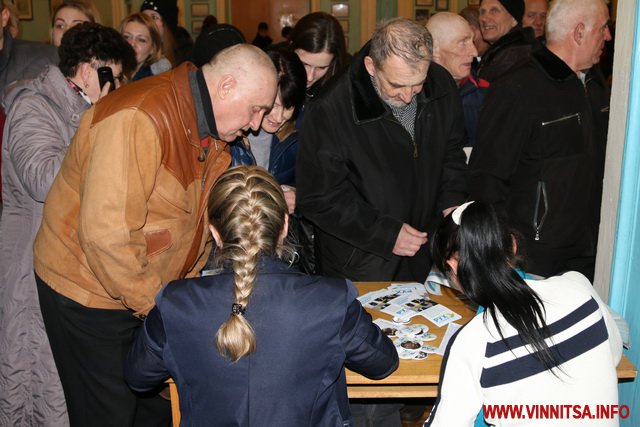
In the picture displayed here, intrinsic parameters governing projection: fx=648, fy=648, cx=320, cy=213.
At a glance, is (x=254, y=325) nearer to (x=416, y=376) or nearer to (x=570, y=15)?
(x=416, y=376)

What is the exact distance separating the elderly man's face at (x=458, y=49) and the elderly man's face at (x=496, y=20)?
706 millimetres

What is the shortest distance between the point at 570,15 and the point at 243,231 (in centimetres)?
216

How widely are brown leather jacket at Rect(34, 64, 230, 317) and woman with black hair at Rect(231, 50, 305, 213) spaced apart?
63cm

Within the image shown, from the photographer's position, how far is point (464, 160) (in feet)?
10.5

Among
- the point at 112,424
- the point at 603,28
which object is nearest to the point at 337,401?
the point at 112,424

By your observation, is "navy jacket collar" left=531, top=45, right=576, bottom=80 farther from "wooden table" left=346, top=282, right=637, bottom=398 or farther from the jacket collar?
"wooden table" left=346, top=282, right=637, bottom=398

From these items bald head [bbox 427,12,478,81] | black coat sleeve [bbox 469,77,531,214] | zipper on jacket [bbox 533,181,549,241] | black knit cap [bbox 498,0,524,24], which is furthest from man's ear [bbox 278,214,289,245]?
black knit cap [bbox 498,0,524,24]

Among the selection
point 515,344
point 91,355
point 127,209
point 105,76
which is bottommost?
point 91,355

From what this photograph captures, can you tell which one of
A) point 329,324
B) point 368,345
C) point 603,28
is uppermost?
point 603,28

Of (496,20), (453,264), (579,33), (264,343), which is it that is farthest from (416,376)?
(496,20)

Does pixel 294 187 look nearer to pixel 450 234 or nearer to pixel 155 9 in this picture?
pixel 450 234

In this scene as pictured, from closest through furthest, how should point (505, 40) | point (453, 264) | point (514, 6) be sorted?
point (453, 264) → point (505, 40) → point (514, 6)

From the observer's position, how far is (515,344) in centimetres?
177

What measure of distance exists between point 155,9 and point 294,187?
7.88ft
